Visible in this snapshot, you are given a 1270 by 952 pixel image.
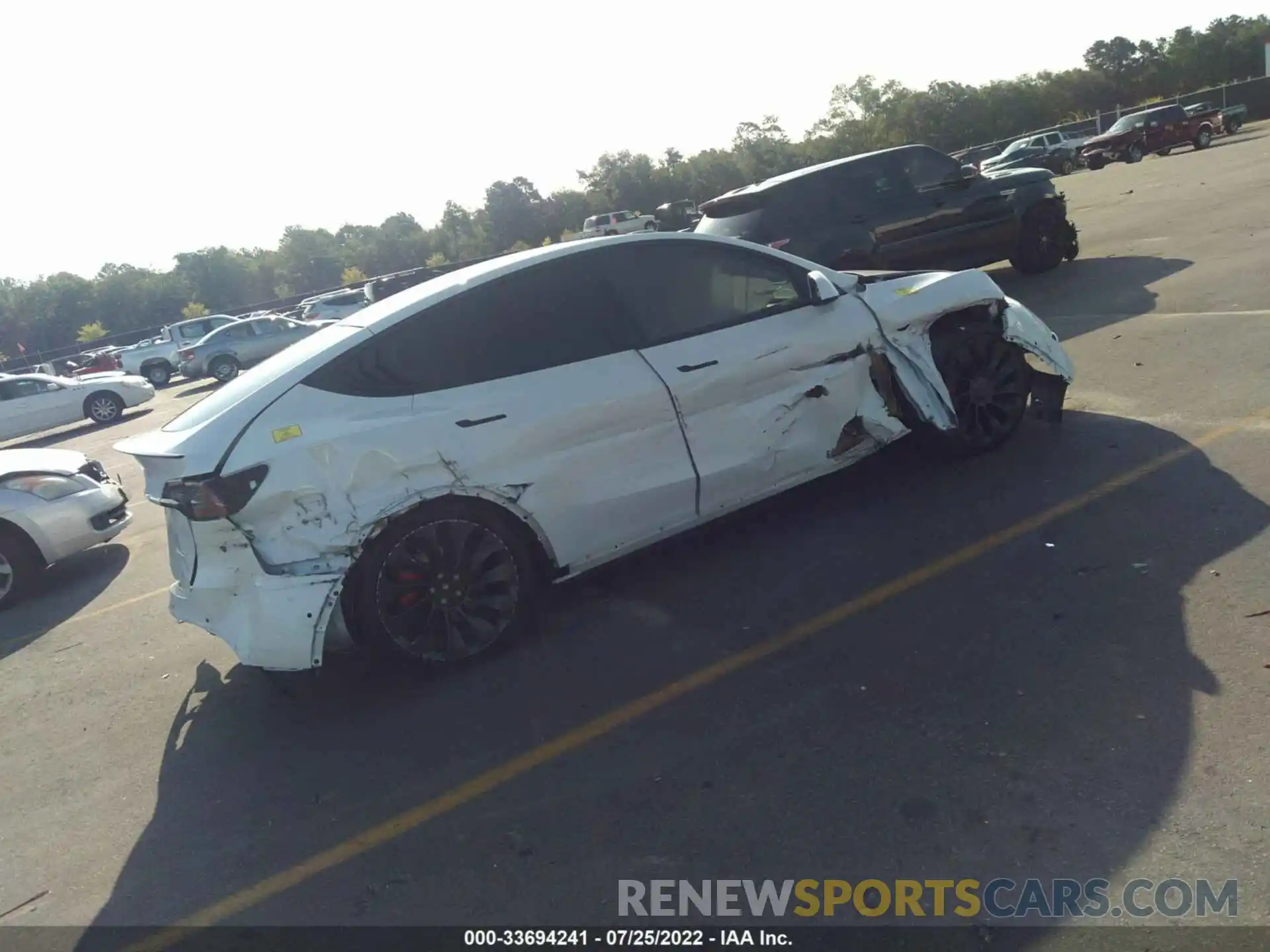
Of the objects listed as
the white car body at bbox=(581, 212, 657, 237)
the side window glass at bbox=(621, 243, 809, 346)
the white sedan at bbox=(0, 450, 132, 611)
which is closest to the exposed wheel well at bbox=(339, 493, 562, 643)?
the side window glass at bbox=(621, 243, 809, 346)

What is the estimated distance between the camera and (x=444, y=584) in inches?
187

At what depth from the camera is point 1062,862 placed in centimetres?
298

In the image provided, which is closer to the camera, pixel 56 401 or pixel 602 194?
pixel 56 401

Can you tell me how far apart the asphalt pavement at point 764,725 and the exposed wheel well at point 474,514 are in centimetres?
39

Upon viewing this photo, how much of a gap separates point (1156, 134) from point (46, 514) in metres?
40.1

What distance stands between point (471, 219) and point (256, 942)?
64.6 metres

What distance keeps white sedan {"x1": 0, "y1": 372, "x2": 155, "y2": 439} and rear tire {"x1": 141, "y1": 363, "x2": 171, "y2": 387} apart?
35.8ft

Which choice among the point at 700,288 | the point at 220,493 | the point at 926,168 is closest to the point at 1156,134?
the point at 926,168

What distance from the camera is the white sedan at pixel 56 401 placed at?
19969mm

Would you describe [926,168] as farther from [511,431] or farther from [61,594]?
[61,594]

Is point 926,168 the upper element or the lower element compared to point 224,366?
upper

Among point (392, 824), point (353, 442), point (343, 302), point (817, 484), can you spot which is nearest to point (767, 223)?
point (817, 484)

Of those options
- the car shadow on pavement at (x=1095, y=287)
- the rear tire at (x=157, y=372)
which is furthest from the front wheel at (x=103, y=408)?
the car shadow on pavement at (x=1095, y=287)

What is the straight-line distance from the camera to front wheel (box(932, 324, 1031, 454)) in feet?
20.5
